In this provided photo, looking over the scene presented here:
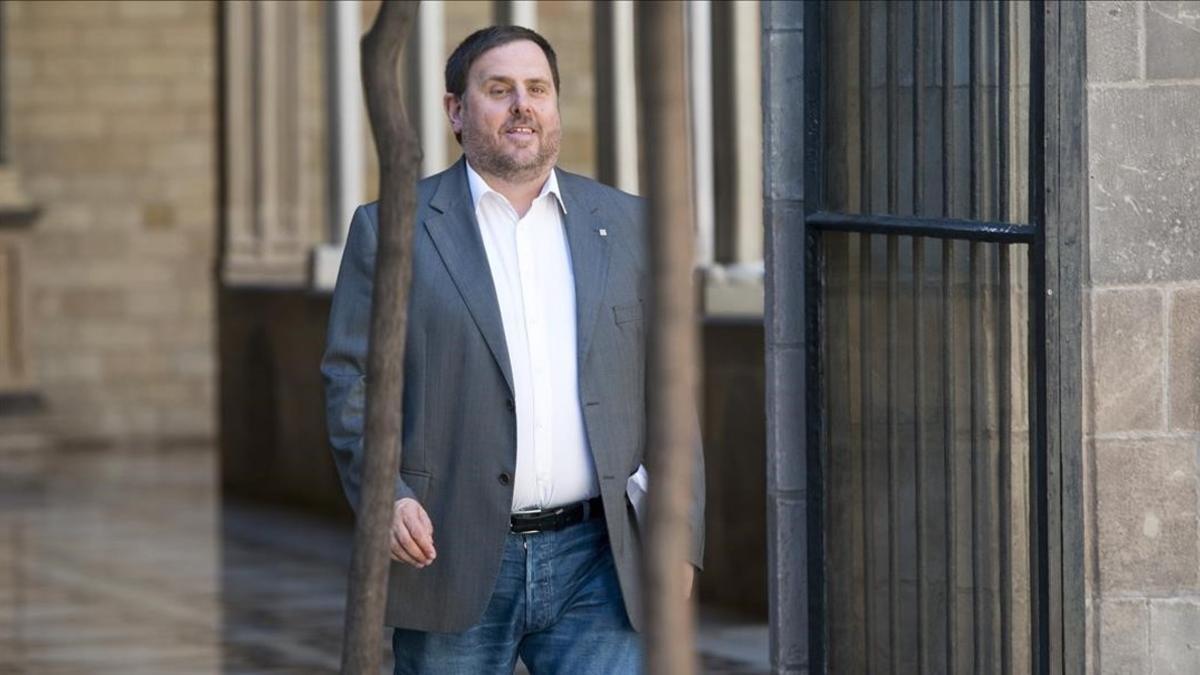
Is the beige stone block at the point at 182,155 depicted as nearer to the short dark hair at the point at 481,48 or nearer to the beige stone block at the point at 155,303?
the beige stone block at the point at 155,303

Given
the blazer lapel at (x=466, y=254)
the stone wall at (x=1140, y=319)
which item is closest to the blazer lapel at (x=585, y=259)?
the blazer lapel at (x=466, y=254)

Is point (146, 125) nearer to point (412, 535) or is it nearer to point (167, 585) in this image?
point (167, 585)

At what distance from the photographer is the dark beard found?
4.25 m

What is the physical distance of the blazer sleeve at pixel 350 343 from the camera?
163 inches

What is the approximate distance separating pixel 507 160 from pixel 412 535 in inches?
22.4

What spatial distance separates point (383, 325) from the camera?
9.41 feet

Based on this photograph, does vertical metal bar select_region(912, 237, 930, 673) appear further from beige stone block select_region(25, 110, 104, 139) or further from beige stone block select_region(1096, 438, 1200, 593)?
beige stone block select_region(25, 110, 104, 139)

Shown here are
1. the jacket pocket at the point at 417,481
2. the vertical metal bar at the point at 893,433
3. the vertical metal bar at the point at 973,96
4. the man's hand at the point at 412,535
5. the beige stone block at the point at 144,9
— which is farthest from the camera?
the beige stone block at the point at 144,9

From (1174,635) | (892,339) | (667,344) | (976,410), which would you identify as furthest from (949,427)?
(667,344)

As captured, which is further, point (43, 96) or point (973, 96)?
point (43, 96)

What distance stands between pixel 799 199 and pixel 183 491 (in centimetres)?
1144

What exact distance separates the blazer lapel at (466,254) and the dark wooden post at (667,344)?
1.70 meters

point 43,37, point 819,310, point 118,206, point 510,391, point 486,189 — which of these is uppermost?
point 43,37

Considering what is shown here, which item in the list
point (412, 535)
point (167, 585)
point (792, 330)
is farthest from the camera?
point (167, 585)
